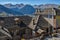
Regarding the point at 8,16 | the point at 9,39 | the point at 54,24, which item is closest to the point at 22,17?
the point at 8,16

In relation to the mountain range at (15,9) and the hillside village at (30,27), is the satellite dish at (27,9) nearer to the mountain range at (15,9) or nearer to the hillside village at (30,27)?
the mountain range at (15,9)

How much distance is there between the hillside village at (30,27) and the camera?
703 cm

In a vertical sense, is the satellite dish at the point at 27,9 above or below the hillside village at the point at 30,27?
above

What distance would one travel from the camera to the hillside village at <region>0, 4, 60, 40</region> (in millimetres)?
7027

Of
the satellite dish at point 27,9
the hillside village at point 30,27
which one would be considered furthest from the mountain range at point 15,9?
the hillside village at point 30,27

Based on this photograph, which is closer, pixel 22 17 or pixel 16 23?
pixel 16 23

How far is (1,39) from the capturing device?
5.82 metres

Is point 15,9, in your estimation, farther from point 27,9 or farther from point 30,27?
point 30,27

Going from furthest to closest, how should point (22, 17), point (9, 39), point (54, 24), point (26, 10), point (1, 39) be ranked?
1. point (22, 17)
2. point (26, 10)
3. point (54, 24)
4. point (9, 39)
5. point (1, 39)

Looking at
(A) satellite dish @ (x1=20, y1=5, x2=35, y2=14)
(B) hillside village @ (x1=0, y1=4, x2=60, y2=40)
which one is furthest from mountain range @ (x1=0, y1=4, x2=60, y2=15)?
(B) hillside village @ (x1=0, y1=4, x2=60, y2=40)

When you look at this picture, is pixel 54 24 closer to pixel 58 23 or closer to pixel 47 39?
pixel 58 23

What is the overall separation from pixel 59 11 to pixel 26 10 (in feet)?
9.62

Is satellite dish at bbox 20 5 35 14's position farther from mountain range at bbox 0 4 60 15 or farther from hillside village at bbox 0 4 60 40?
hillside village at bbox 0 4 60 40

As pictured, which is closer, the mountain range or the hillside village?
the hillside village
